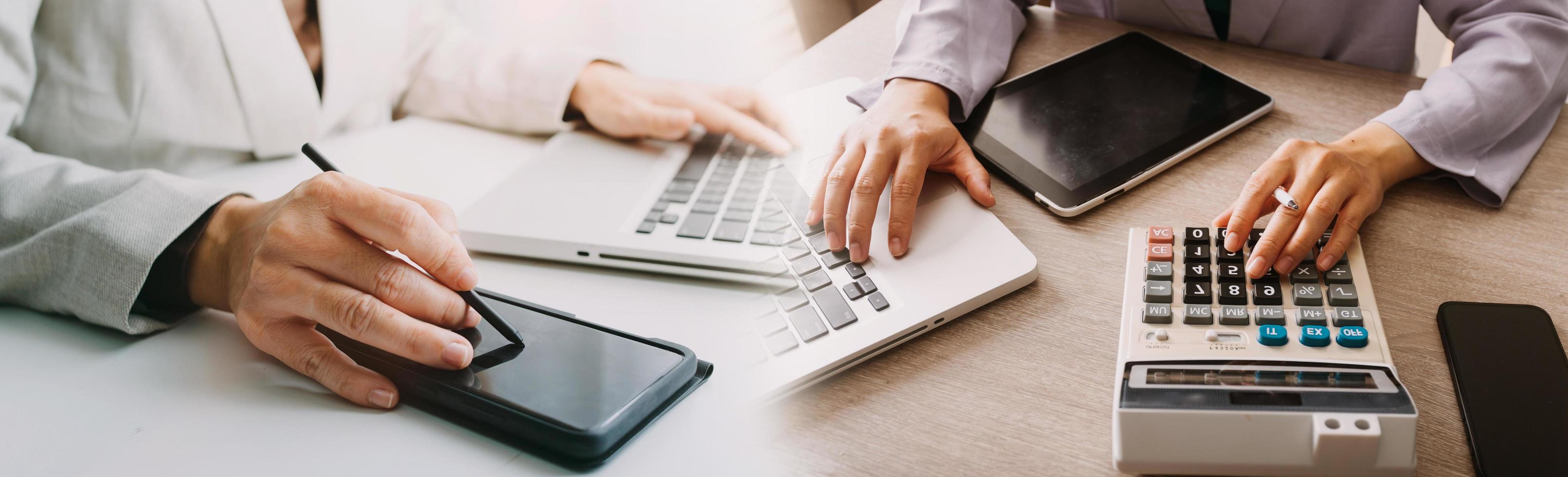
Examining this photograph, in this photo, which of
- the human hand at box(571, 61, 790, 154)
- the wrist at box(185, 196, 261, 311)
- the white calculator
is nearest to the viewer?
the white calculator

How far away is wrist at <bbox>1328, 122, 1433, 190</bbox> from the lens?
21.2 inches

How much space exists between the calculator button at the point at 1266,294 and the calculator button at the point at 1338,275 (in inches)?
1.2

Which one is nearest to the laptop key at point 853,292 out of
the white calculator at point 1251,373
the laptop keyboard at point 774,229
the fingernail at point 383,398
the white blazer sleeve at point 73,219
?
the laptop keyboard at point 774,229

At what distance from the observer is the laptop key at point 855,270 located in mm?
481

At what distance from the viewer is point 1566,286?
47cm

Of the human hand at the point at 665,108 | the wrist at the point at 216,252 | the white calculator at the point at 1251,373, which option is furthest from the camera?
the human hand at the point at 665,108

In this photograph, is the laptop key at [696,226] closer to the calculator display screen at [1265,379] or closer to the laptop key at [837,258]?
A: the laptop key at [837,258]

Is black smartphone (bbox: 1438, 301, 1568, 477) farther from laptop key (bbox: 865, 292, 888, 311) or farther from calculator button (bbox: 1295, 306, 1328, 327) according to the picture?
laptop key (bbox: 865, 292, 888, 311)

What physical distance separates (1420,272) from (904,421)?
0.33 m

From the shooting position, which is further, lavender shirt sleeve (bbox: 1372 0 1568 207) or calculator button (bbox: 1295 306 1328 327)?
lavender shirt sleeve (bbox: 1372 0 1568 207)

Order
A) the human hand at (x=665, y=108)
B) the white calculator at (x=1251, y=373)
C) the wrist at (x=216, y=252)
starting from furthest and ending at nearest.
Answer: the human hand at (x=665, y=108) → the wrist at (x=216, y=252) → the white calculator at (x=1251, y=373)

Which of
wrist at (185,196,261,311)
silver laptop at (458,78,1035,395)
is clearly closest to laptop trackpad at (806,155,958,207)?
silver laptop at (458,78,1035,395)

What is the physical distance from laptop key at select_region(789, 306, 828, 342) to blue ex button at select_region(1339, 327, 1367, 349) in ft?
0.84

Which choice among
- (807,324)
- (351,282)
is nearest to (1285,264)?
(807,324)
